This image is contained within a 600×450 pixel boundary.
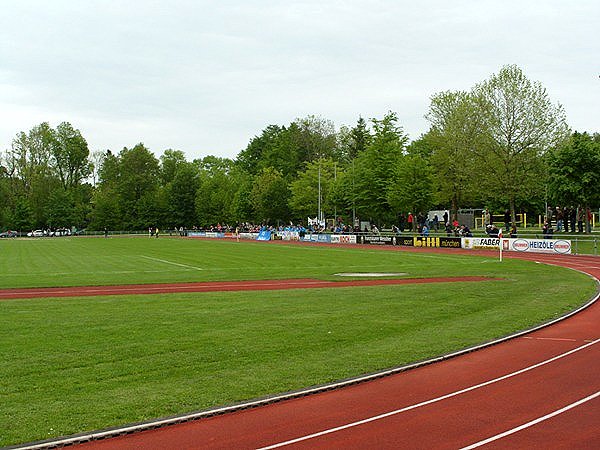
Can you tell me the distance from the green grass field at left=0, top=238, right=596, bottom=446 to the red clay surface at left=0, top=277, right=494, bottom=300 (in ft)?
5.96

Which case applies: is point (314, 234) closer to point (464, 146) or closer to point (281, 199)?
point (464, 146)

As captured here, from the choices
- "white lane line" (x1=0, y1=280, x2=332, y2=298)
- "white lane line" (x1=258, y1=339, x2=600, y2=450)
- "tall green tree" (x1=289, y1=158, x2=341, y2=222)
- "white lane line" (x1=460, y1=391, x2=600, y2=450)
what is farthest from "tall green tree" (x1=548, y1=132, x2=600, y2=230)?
"white lane line" (x1=460, y1=391, x2=600, y2=450)

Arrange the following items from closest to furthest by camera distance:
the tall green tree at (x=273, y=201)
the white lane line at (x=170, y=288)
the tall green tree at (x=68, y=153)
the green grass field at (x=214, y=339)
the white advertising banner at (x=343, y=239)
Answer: the green grass field at (x=214, y=339) < the white lane line at (x=170, y=288) < the white advertising banner at (x=343, y=239) < the tall green tree at (x=273, y=201) < the tall green tree at (x=68, y=153)

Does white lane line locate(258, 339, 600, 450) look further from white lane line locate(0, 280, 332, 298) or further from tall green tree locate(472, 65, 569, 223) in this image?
tall green tree locate(472, 65, 569, 223)

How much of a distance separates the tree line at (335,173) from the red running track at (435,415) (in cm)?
4852

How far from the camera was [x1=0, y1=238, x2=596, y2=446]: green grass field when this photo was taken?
10750mm

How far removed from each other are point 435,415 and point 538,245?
4252cm

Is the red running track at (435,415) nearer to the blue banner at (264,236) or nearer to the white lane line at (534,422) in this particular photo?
the white lane line at (534,422)

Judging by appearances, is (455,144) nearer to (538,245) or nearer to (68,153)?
(538,245)

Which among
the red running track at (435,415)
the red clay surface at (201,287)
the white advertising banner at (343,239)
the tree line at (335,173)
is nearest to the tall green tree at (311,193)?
the tree line at (335,173)

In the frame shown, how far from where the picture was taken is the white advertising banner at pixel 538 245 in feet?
155

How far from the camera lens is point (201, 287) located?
91.5 ft

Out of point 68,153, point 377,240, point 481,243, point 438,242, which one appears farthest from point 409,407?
point 68,153

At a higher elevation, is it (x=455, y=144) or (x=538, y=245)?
(x=455, y=144)
